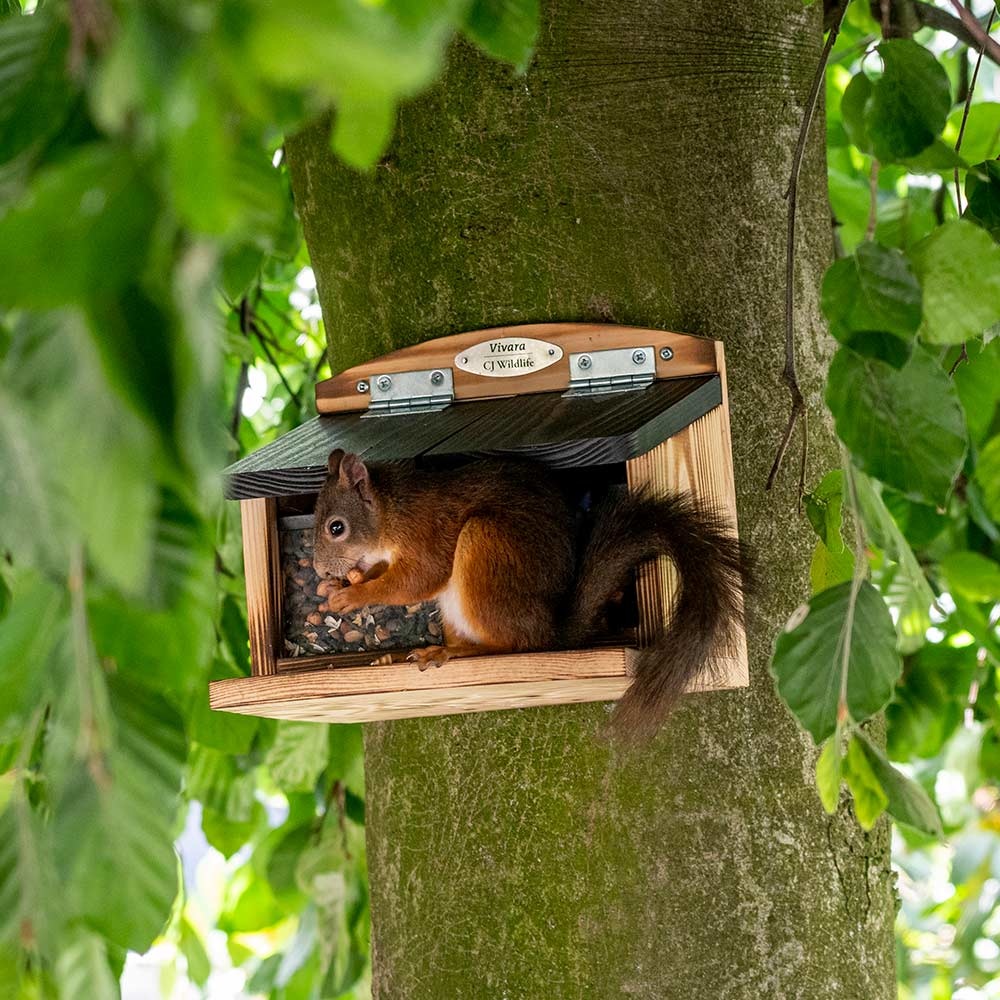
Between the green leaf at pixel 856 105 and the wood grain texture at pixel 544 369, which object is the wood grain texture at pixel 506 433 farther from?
the green leaf at pixel 856 105

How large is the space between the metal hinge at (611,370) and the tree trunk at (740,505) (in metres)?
0.06

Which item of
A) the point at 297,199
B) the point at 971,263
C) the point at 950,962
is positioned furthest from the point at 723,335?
the point at 950,962

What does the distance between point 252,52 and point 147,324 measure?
0.10 metres

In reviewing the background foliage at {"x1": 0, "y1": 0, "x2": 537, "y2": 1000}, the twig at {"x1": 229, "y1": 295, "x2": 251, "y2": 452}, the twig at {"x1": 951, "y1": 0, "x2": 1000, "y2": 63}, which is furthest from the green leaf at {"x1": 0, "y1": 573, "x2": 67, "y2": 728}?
the twig at {"x1": 229, "y1": 295, "x2": 251, "y2": 452}

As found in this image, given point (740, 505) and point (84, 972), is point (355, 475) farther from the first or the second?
point (84, 972)

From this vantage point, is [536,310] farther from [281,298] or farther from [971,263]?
[281,298]

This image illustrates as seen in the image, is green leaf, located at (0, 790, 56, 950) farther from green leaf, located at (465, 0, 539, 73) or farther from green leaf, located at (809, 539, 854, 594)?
green leaf, located at (809, 539, 854, 594)

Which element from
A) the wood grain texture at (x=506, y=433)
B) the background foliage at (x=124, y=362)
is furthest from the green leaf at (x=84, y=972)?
the wood grain texture at (x=506, y=433)

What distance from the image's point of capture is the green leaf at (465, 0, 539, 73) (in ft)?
2.10

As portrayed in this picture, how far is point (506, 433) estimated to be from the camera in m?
1.24

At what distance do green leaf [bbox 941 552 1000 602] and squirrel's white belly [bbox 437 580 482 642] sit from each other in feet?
1.98

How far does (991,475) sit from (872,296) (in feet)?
0.83

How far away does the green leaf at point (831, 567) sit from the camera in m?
1.02

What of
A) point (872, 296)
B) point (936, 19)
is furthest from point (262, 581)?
point (936, 19)
